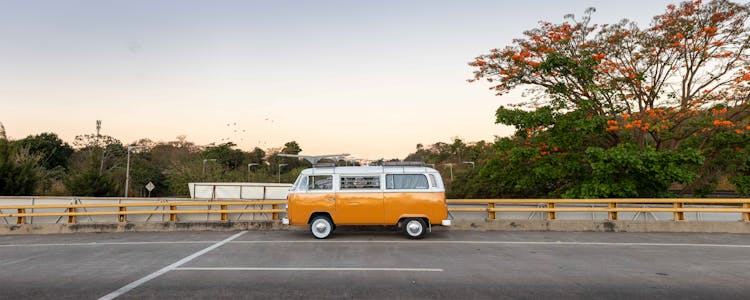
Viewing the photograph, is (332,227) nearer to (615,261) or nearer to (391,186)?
(391,186)

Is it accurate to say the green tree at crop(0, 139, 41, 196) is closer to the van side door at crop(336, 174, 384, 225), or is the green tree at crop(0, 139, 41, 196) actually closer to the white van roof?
the white van roof

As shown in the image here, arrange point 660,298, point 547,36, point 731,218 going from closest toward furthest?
1. point 660,298
2. point 731,218
3. point 547,36

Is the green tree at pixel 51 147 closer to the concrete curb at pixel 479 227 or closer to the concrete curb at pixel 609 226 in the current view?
the concrete curb at pixel 479 227

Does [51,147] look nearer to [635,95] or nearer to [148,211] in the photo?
[148,211]

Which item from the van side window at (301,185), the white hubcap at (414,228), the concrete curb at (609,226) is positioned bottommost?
the concrete curb at (609,226)

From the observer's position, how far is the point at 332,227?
12.0 meters

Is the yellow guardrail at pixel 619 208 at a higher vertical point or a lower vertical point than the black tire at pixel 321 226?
higher

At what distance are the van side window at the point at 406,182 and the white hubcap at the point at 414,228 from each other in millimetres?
970

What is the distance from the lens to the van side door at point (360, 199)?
458 inches

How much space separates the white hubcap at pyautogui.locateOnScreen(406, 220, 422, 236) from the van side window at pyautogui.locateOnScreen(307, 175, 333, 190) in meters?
2.41

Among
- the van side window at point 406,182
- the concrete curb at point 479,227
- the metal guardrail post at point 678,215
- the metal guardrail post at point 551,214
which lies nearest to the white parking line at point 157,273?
the concrete curb at point 479,227

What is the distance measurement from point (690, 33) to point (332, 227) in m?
16.5

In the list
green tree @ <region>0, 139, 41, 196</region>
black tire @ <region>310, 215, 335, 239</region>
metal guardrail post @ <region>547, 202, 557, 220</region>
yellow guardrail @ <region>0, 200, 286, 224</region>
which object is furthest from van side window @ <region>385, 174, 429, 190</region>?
green tree @ <region>0, 139, 41, 196</region>

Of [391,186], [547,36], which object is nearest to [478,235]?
[391,186]
